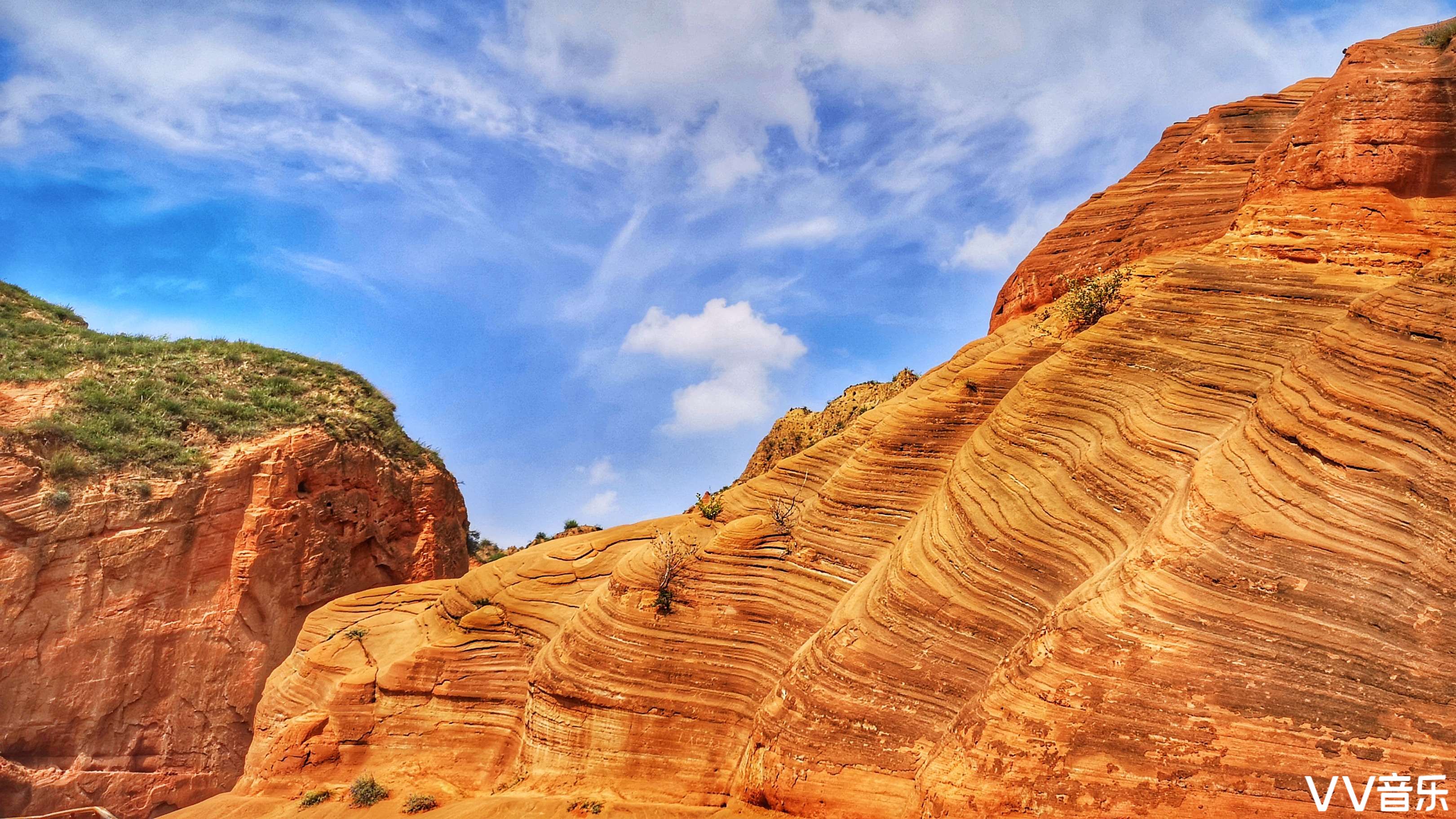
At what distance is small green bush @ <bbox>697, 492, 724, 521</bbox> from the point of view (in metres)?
14.3

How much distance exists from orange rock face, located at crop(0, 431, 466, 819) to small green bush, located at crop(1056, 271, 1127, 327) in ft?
69.2

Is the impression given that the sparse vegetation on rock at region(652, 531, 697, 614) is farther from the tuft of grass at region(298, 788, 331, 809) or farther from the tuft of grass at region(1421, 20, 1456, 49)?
the tuft of grass at region(1421, 20, 1456, 49)

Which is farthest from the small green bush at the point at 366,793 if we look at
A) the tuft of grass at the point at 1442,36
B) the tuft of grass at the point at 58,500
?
the tuft of grass at the point at 1442,36

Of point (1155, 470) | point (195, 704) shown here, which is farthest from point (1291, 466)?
point (195, 704)

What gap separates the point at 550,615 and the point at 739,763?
4987mm

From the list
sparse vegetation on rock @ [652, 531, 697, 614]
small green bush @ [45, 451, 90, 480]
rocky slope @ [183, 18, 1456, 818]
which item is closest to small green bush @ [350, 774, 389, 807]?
rocky slope @ [183, 18, 1456, 818]

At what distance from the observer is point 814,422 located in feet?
85.2

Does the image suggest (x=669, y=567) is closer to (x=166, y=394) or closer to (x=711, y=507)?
(x=711, y=507)

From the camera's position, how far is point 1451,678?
635 centimetres

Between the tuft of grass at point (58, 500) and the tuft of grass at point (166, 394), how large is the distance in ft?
3.48

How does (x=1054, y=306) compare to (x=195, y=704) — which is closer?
(x=1054, y=306)

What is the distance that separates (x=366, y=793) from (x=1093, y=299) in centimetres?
1426

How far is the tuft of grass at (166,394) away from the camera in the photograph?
2219 centimetres

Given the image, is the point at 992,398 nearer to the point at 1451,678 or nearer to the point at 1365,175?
the point at 1365,175
